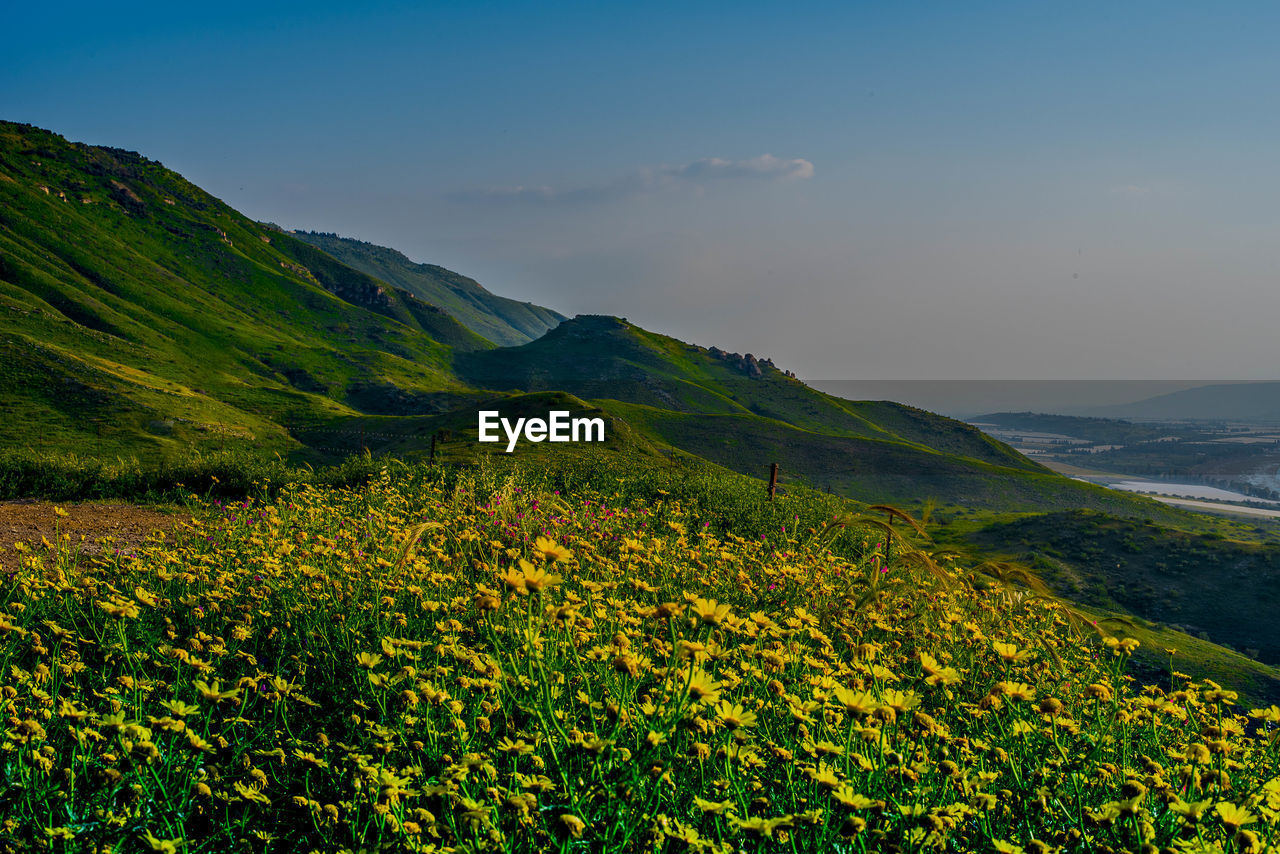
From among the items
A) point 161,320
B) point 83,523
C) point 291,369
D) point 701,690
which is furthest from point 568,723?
point 161,320

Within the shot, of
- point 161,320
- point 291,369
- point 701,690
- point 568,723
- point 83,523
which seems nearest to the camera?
point 701,690

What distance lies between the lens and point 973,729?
10.7ft

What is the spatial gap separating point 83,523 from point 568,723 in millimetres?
10983

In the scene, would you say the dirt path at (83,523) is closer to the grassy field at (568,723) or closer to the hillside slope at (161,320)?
the grassy field at (568,723)

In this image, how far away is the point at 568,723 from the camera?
107 inches

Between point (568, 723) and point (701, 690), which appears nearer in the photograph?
point (701, 690)

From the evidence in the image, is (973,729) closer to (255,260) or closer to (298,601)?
(298,601)

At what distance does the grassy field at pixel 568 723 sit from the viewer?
2.09 metres
